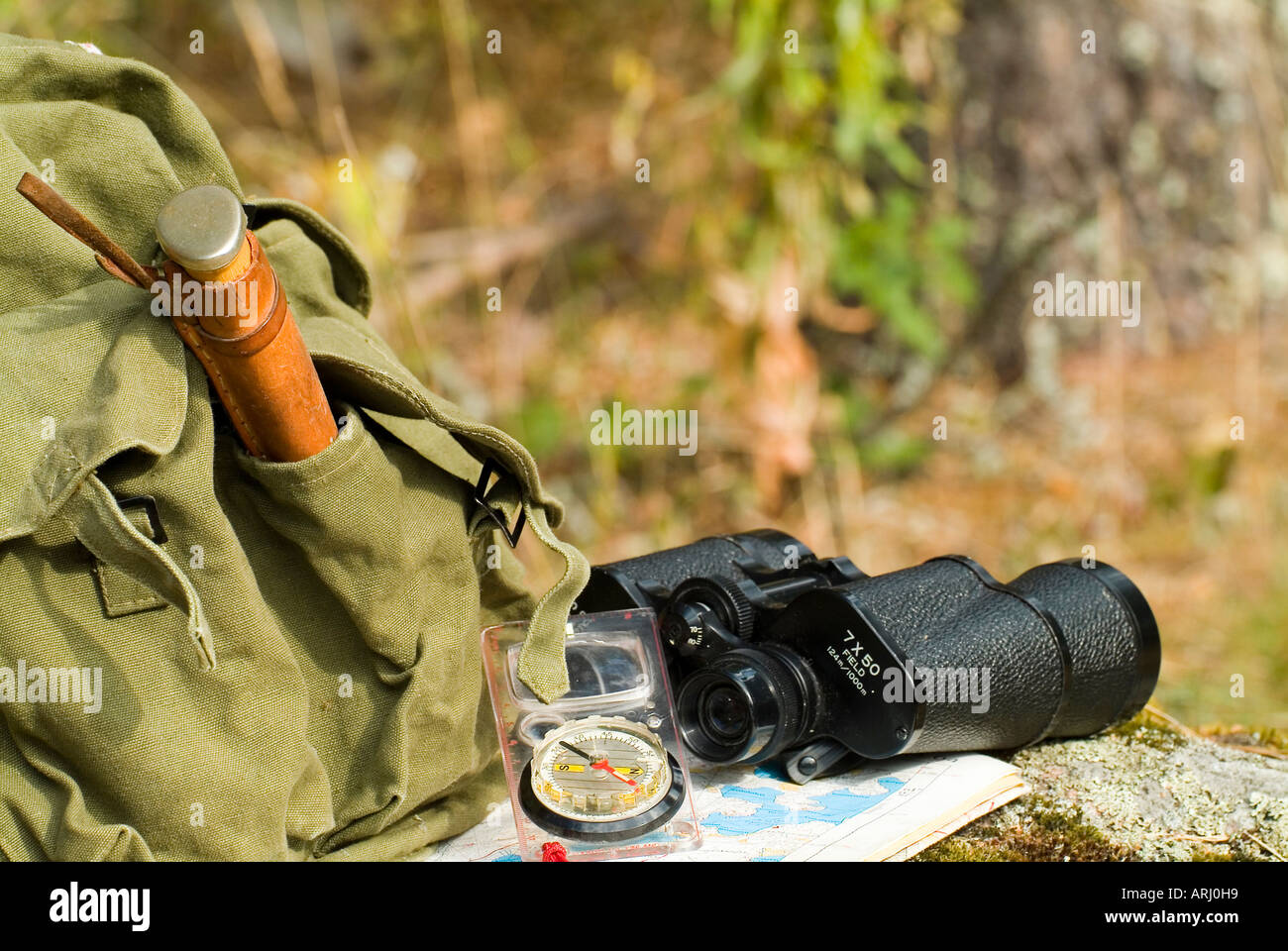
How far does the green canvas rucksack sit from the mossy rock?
642 mm

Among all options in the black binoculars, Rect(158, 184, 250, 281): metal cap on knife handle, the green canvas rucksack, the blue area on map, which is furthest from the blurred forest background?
Rect(158, 184, 250, 281): metal cap on knife handle

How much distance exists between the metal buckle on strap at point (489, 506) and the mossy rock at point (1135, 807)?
2.04ft

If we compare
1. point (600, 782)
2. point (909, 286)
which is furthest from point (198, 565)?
point (909, 286)

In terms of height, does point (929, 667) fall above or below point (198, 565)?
below

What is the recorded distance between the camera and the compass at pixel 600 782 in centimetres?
138

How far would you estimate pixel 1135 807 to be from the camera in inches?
65.1

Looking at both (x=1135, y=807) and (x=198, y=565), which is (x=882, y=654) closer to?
(x=1135, y=807)

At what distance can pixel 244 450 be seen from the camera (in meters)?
1.34

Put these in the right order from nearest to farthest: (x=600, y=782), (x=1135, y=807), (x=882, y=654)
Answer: (x=600, y=782) → (x=882, y=654) → (x=1135, y=807)

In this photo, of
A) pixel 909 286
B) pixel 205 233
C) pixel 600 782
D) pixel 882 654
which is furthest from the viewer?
pixel 909 286

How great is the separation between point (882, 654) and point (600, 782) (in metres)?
0.38

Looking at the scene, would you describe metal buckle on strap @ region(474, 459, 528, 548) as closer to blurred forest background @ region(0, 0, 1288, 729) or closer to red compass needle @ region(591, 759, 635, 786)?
red compass needle @ region(591, 759, 635, 786)

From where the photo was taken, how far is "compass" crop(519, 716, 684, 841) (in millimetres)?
1383

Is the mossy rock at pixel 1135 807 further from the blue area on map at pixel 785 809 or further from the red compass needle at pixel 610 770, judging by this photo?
the red compass needle at pixel 610 770
